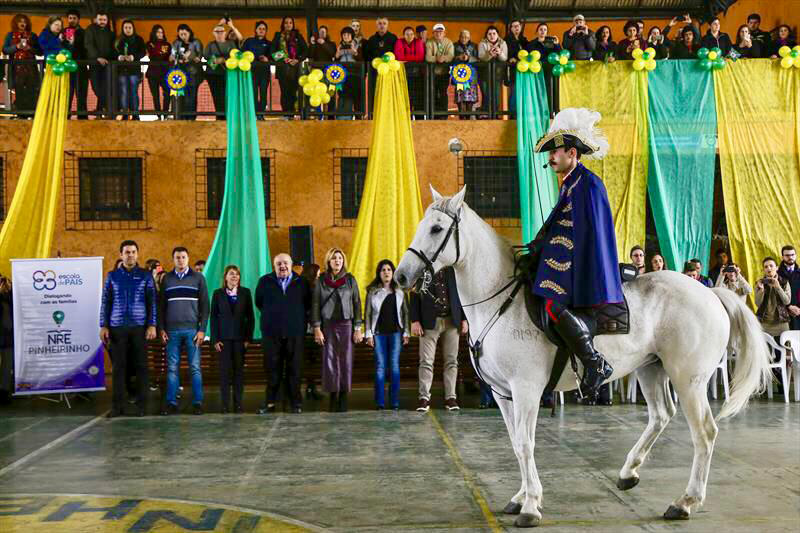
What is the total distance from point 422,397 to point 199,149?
6285mm

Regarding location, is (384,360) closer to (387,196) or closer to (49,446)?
(387,196)

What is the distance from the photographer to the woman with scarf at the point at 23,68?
12727mm

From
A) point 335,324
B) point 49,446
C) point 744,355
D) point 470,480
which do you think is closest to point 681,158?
point 335,324

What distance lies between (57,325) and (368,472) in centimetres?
541

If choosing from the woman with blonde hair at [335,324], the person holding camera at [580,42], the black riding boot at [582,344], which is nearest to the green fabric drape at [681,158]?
the person holding camera at [580,42]

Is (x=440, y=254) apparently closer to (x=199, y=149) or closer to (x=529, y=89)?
(x=529, y=89)

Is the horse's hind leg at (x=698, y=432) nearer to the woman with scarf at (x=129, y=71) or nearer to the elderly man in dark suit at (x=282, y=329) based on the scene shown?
the elderly man in dark suit at (x=282, y=329)

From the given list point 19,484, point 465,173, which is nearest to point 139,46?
point 465,173

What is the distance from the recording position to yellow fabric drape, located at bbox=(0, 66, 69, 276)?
436 inches

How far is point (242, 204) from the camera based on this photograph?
1148cm

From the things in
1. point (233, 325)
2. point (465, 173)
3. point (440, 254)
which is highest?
point (465, 173)

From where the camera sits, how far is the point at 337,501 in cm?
538

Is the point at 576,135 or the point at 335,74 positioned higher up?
the point at 335,74

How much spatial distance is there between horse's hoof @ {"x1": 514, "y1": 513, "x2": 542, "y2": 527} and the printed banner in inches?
267
